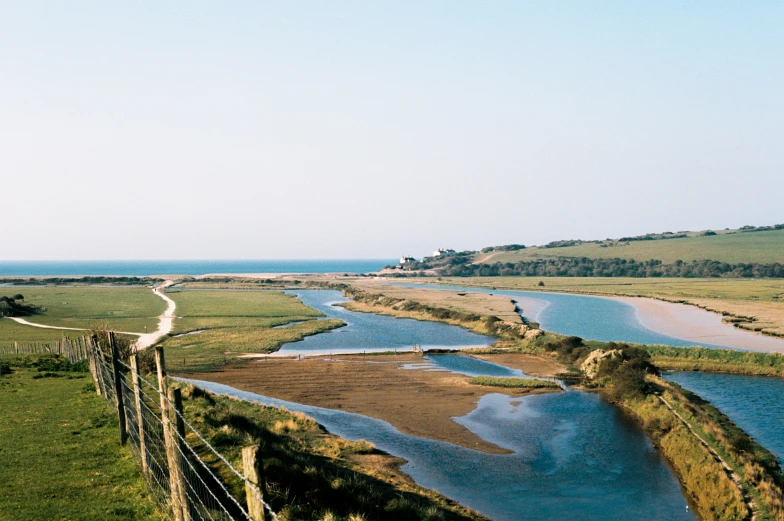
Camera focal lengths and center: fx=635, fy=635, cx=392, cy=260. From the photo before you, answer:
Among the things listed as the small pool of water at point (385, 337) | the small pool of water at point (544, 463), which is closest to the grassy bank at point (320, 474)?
the small pool of water at point (544, 463)

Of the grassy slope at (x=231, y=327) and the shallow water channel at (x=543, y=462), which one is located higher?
the grassy slope at (x=231, y=327)

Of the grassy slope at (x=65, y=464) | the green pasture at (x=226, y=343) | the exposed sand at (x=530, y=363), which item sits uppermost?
the grassy slope at (x=65, y=464)

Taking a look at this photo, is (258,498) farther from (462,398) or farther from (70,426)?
(462,398)

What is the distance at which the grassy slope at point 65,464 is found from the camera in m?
12.7

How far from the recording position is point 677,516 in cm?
2206

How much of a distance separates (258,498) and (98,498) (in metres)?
9.18

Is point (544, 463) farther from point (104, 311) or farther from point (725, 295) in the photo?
point (725, 295)

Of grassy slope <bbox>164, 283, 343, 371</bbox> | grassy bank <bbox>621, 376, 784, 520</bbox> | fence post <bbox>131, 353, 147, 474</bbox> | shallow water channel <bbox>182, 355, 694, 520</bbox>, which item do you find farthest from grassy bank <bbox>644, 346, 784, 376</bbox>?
fence post <bbox>131, 353, 147, 474</bbox>

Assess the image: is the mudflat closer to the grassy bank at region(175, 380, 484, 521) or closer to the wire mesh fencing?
the grassy bank at region(175, 380, 484, 521)

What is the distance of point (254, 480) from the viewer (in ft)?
20.2

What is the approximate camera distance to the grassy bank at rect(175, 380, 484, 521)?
16031mm

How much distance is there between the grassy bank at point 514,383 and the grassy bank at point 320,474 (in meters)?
16.3

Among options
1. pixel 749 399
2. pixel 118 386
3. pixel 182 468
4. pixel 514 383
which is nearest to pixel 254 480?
pixel 182 468

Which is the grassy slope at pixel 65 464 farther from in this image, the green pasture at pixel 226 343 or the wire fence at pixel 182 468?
the green pasture at pixel 226 343
